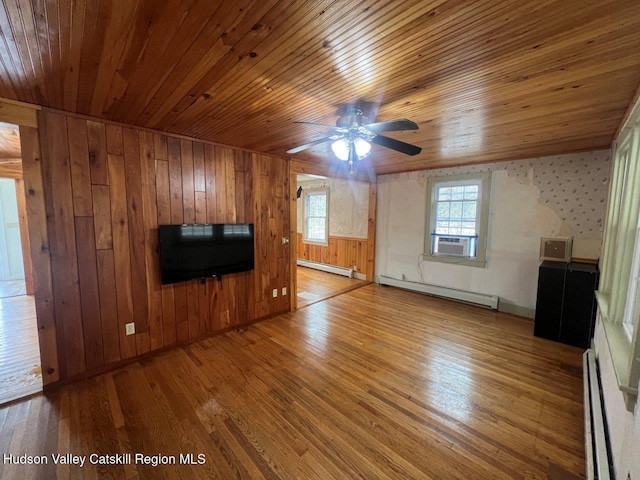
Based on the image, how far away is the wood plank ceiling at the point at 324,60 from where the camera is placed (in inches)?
43.1

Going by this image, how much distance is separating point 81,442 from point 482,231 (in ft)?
16.3

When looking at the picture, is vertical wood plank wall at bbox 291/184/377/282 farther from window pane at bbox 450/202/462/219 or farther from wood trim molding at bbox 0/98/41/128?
wood trim molding at bbox 0/98/41/128

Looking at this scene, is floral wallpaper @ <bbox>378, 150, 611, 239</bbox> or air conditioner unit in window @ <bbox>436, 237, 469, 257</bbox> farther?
air conditioner unit in window @ <bbox>436, 237, 469, 257</bbox>

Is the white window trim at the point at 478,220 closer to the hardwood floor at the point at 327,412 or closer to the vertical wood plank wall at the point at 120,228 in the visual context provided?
the hardwood floor at the point at 327,412

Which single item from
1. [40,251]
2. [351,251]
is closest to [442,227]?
[351,251]

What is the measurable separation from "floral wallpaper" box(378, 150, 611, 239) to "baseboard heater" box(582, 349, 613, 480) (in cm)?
201

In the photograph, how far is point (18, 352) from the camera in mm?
2729

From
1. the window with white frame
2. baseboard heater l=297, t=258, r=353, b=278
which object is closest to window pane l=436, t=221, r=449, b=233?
baseboard heater l=297, t=258, r=353, b=278

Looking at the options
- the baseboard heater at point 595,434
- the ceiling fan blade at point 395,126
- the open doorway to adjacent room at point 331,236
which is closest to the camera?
the baseboard heater at point 595,434

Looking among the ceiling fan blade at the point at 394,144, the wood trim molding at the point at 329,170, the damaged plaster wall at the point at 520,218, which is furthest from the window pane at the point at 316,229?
the ceiling fan blade at the point at 394,144

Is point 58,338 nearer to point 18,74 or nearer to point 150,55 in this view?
point 18,74

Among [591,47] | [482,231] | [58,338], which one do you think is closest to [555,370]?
[482,231]

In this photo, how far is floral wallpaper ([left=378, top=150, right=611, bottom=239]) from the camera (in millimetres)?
3229

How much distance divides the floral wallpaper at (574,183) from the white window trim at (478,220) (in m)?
0.40
